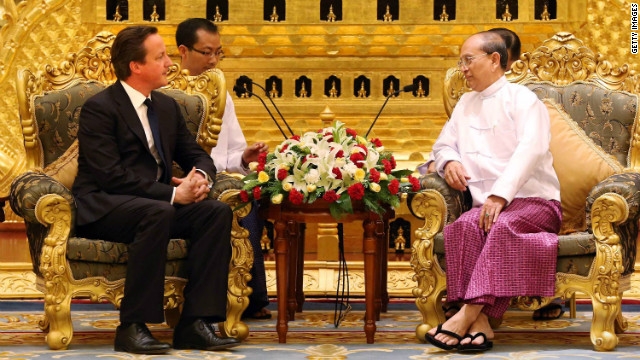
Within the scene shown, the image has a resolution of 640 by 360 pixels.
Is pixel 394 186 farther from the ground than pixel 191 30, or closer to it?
closer to it

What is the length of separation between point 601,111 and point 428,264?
A: 1207 millimetres

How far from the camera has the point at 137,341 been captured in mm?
3639

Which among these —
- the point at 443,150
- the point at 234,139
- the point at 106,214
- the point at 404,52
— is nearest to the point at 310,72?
the point at 404,52

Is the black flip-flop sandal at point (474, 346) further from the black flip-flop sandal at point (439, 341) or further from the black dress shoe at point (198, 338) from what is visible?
the black dress shoe at point (198, 338)

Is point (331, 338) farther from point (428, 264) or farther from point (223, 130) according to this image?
point (223, 130)

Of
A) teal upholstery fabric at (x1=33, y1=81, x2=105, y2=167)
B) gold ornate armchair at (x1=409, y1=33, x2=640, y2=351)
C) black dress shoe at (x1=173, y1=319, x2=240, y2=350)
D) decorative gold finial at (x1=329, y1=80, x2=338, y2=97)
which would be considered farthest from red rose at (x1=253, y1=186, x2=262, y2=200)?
decorative gold finial at (x1=329, y1=80, x2=338, y2=97)

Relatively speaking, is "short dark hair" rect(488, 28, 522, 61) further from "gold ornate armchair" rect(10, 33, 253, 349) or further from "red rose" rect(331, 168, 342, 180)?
"gold ornate armchair" rect(10, 33, 253, 349)

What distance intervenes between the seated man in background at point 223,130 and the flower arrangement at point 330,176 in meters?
0.68

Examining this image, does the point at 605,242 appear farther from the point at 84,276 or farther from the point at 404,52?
the point at 404,52

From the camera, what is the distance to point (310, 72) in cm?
659

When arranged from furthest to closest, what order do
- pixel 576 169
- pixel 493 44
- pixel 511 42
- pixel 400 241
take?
1. pixel 400 241
2. pixel 511 42
3. pixel 576 169
4. pixel 493 44

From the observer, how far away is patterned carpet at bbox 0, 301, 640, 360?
3650 mm

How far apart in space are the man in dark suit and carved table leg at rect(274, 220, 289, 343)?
0.69 feet

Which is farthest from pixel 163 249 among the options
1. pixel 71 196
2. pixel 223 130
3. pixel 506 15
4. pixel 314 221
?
pixel 506 15
